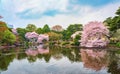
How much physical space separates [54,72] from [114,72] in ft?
12.9

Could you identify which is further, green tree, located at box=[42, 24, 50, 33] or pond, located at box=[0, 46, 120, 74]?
green tree, located at box=[42, 24, 50, 33]

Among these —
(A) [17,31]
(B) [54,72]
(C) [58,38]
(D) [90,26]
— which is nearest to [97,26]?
(D) [90,26]

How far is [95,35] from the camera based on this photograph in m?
48.8

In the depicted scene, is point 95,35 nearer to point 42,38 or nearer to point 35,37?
point 42,38

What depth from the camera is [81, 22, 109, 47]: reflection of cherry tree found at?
1860 inches

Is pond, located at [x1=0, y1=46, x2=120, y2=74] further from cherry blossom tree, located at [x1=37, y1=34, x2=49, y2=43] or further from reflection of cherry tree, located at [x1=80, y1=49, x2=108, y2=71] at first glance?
cherry blossom tree, located at [x1=37, y1=34, x2=49, y2=43]

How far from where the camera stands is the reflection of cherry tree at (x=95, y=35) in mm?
47250

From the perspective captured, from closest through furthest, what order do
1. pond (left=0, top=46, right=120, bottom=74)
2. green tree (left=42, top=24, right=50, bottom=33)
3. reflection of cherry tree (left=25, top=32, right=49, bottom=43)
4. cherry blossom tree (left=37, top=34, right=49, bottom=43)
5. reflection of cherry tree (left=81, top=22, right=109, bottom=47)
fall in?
pond (left=0, top=46, right=120, bottom=74)
reflection of cherry tree (left=81, top=22, right=109, bottom=47)
cherry blossom tree (left=37, top=34, right=49, bottom=43)
reflection of cherry tree (left=25, top=32, right=49, bottom=43)
green tree (left=42, top=24, right=50, bottom=33)

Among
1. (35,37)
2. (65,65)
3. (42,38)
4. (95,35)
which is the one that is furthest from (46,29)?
(65,65)

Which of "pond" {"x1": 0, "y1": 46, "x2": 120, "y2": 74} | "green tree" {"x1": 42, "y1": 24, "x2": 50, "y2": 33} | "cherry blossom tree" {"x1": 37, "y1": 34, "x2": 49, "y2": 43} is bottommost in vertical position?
"pond" {"x1": 0, "y1": 46, "x2": 120, "y2": 74}

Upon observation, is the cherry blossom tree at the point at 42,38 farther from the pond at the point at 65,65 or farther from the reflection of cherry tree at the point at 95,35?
the pond at the point at 65,65

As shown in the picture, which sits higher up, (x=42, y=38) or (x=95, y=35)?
(x=42, y=38)

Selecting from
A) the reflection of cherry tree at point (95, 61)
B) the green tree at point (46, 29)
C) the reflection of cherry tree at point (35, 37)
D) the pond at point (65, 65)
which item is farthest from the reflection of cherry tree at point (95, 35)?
the green tree at point (46, 29)

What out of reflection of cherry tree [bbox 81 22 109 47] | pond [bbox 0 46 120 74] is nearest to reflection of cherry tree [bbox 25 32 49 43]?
reflection of cherry tree [bbox 81 22 109 47]
